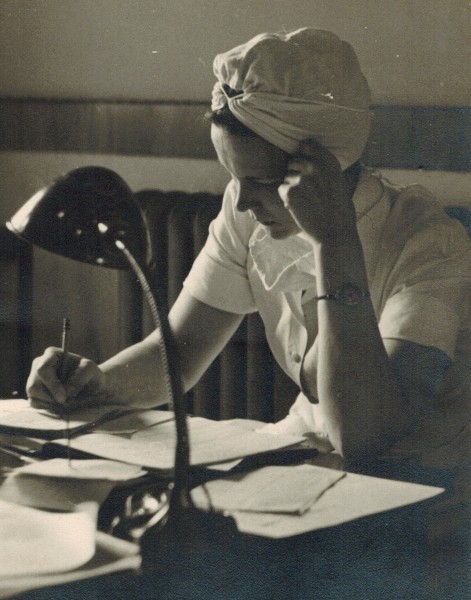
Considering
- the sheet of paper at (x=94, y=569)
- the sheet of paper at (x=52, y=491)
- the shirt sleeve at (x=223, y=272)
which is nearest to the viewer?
the sheet of paper at (x=94, y=569)

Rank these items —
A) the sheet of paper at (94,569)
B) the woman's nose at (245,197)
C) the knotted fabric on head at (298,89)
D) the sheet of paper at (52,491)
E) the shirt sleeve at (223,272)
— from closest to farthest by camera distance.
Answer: the sheet of paper at (94,569) → the sheet of paper at (52,491) → the knotted fabric on head at (298,89) → the woman's nose at (245,197) → the shirt sleeve at (223,272)

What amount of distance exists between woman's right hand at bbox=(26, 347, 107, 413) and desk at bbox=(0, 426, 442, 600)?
395mm

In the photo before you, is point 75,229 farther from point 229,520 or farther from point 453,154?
point 453,154

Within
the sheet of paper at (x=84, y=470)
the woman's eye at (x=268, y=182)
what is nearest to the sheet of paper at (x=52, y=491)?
the sheet of paper at (x=84, y=470)

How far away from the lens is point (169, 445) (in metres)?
1.08

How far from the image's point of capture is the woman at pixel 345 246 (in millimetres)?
1099

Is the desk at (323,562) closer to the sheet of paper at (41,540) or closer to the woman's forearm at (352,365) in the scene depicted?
the sheet of paper at (41,540)

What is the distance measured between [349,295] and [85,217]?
40 centimetres

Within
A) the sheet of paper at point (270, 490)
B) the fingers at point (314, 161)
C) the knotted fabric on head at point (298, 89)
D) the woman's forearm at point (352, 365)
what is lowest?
the sheet of paper at point (270, 490)

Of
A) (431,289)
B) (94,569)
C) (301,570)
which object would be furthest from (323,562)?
(431,289)

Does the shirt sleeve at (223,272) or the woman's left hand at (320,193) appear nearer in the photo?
the woman's left hand at (320,193)

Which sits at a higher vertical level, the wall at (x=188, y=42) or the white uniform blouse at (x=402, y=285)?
the wall at (x=188, y=42)

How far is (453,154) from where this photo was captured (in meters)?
1.21

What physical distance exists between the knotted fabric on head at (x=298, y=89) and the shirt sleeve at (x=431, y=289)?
187mm
